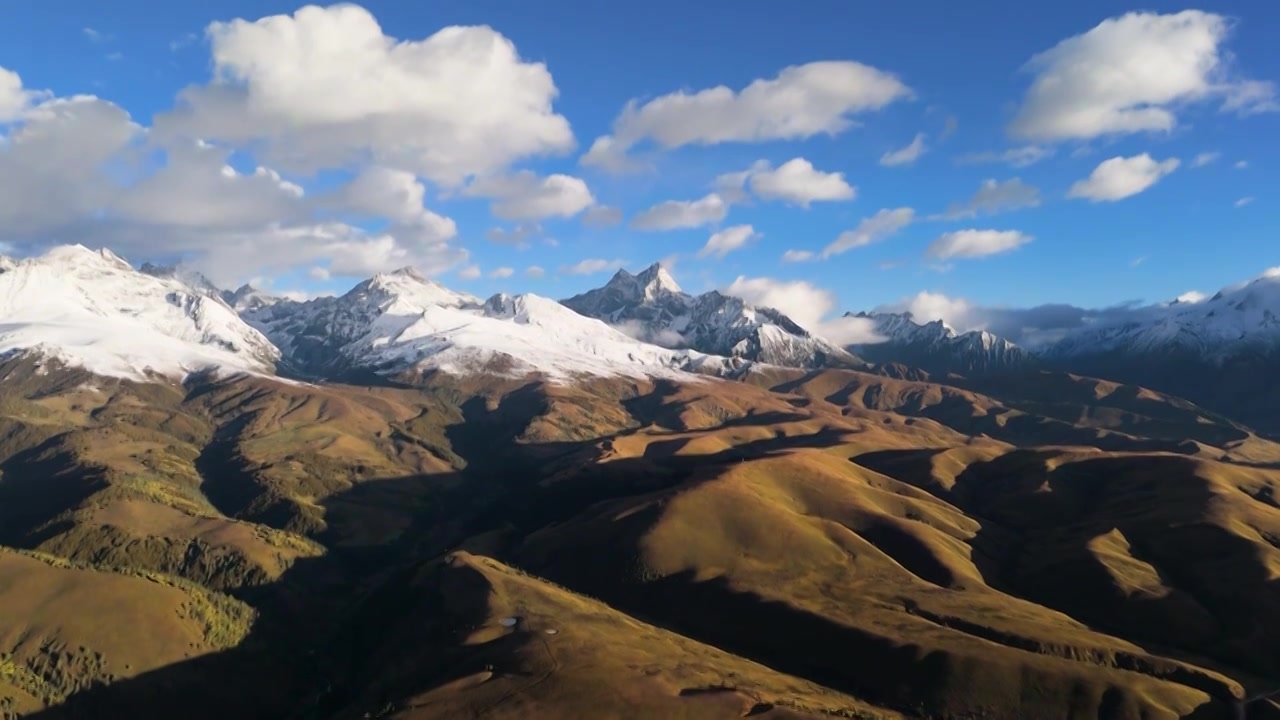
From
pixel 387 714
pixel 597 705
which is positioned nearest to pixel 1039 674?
pixel 597 705

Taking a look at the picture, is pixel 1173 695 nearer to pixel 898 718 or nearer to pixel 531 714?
pixel 898 718

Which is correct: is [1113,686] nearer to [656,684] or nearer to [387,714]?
[656,684]

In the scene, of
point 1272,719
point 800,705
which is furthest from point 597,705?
point 1272,719

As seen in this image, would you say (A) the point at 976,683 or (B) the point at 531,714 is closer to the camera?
(B) the point at 531,714

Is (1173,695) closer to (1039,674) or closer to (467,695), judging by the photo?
(1039,674)

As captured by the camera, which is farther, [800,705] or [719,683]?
[719,683]

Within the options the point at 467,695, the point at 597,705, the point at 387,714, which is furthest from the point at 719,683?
the point at 387,714

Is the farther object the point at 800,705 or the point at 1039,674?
the point at 1039,674
